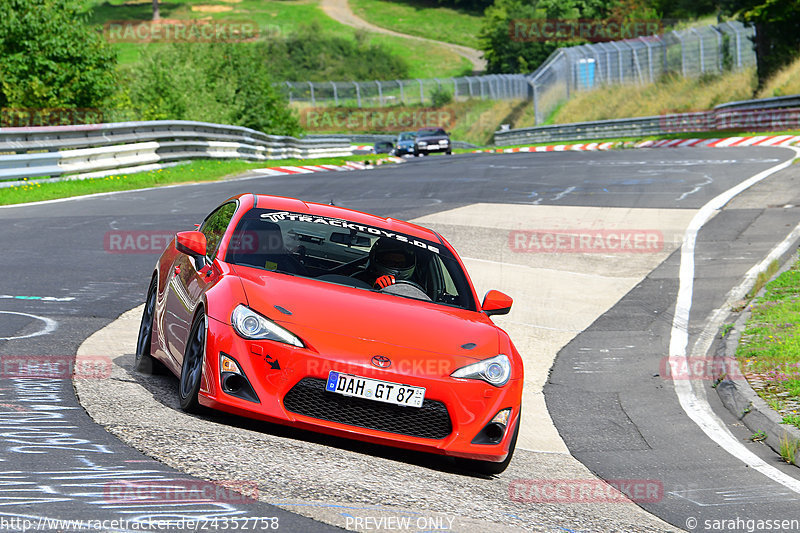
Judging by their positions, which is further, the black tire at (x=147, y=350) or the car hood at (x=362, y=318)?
the black tire at (x=147, y=350)

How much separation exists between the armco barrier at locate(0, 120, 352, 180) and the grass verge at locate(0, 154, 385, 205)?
0.90 feet

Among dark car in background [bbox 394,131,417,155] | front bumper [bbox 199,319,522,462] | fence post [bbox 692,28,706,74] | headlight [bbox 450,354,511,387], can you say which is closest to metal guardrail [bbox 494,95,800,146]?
dark car in background [bbox 394,131,417,155]

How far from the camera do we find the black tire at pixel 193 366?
6230 millimetres

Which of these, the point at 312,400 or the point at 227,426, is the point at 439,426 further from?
the point at 227,426

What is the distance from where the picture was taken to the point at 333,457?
589 cm

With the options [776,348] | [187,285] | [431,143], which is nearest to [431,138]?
[431,143]

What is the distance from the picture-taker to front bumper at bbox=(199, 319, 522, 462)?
5.98 meters

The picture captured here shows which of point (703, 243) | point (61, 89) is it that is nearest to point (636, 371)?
point (703, 243)

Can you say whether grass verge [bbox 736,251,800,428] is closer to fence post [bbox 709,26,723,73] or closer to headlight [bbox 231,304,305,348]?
headlight [bbox 231,304,305,348]

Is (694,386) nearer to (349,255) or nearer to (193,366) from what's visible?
(349,255)

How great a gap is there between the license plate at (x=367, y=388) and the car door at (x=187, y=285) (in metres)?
1.19

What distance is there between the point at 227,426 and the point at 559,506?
6.38 feet

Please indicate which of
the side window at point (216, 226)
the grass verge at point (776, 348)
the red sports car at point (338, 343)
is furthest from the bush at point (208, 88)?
the red sports car at point (338, 343)

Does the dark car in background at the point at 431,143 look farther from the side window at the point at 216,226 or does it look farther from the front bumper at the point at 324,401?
the front bumper at the point at 324,401
